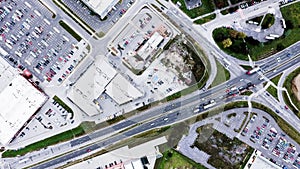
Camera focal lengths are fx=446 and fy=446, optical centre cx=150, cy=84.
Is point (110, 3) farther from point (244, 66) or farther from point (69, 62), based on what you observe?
point (244, 66)

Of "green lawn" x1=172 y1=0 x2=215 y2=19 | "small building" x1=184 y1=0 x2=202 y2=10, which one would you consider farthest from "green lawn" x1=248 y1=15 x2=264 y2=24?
"small building" x1=184 y1=0 x2=202 y2=10

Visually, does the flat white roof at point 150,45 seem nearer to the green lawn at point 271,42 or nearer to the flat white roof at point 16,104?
the green lawn at point 271,42

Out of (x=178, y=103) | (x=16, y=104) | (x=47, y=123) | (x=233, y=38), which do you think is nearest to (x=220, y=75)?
(x=233, y=38)

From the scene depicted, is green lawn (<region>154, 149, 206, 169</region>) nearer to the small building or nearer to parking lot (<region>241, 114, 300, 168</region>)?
parking lot (<region>241, 114, 300, 168</region>)

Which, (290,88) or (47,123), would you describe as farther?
(290,88)

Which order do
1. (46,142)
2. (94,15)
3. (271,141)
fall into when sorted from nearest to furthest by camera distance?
(46,142), (94,15), (271,141)

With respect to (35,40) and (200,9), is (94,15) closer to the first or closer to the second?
(35,40)

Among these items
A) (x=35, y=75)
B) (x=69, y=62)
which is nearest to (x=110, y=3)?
(x=69, y=62)
